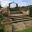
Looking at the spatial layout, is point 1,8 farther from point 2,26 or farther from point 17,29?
point 17,29

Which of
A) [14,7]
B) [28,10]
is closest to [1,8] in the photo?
[14,7]

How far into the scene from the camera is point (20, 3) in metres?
1.39

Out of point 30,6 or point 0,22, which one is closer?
point 0,22

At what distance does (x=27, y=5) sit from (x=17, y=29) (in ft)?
1.92

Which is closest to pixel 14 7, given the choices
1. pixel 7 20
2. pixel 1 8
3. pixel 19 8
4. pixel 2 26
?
pixel 19 8

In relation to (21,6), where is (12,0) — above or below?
above

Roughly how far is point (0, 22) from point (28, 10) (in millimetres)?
547

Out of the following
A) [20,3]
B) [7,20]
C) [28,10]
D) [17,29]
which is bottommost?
[17,29]

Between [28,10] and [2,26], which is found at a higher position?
[28,10]

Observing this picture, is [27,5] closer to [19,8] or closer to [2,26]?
[19,8]

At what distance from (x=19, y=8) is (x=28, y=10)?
0.54ft

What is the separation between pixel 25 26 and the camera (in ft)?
3.55

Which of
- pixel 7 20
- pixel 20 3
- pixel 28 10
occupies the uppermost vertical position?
pixel 20 3

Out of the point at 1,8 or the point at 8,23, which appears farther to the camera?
the point at 1,8
